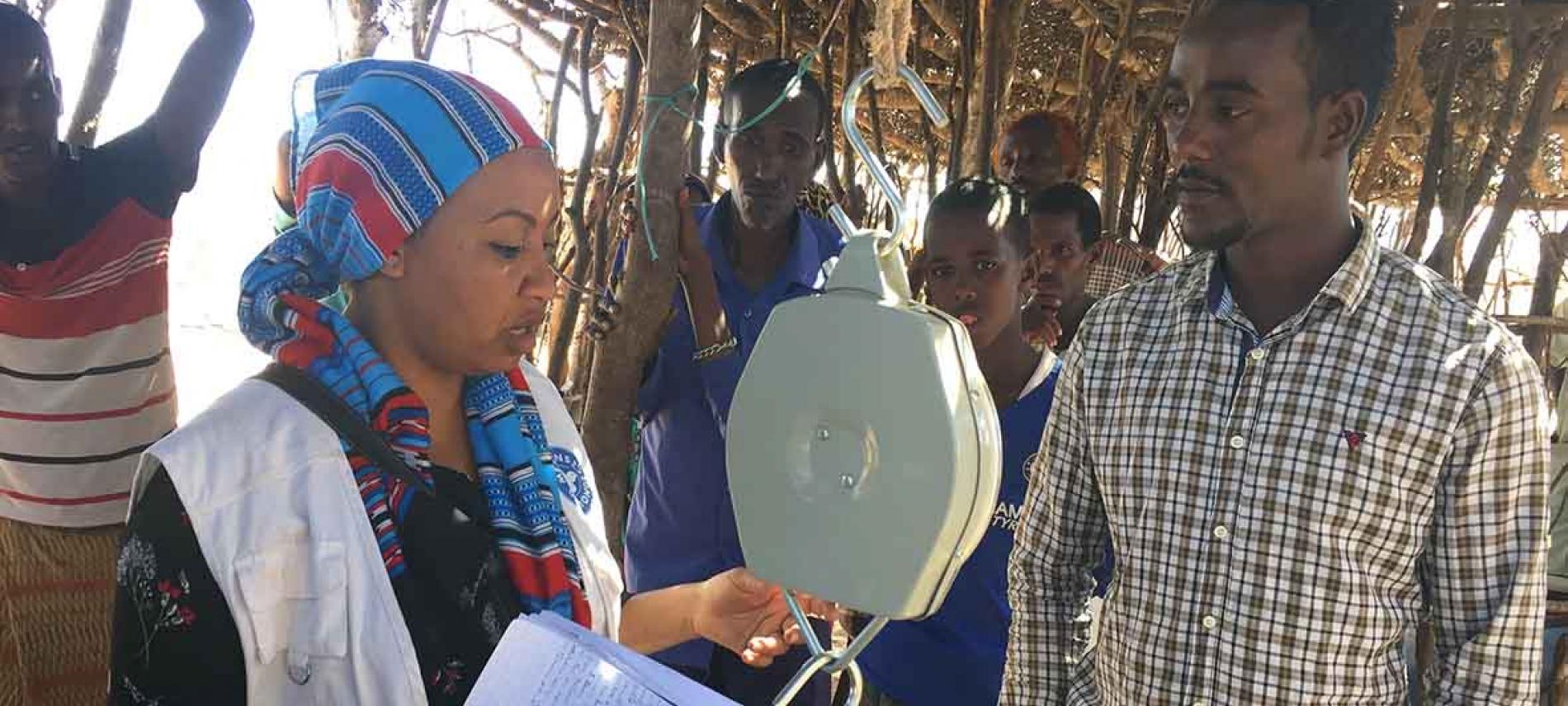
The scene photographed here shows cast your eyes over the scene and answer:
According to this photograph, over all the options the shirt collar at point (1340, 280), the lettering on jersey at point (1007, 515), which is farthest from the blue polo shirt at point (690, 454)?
the shirt collar at point (1340, 280)

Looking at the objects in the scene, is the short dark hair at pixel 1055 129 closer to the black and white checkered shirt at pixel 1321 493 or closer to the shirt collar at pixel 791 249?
the shirt collar at pixel 791 249

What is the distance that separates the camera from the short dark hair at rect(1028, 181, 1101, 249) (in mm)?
2861

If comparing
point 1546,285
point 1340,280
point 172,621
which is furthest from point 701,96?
point 172,621

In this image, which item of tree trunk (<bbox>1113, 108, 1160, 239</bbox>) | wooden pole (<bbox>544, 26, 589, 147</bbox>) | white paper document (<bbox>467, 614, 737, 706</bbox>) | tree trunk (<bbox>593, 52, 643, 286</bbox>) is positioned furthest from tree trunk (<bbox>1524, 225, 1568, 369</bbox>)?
white paper document (<bbox>467, 614, 737, 706</bbox>)

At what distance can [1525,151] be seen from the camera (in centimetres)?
258

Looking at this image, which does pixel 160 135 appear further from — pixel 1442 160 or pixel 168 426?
pixel 1442 160

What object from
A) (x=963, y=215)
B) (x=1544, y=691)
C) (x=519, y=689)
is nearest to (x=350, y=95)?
(x=519, y=689)

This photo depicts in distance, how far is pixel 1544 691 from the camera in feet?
8.57

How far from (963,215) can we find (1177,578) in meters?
0.92

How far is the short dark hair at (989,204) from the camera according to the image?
2.04 metres

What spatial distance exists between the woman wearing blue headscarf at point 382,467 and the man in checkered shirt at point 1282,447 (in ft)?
1.51

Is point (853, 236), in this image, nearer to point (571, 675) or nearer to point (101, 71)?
point (571, 675)

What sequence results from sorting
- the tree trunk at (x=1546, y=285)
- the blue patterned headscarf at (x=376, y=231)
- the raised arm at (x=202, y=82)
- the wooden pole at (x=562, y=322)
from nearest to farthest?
the blue patterned headscarf at (x=376, y=231) < the raised arm at (x=202, y=82) < the tree trunk at (x=1546, y=285) < the wooden pole at (x=562, y=322)

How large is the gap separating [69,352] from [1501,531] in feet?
6.53
